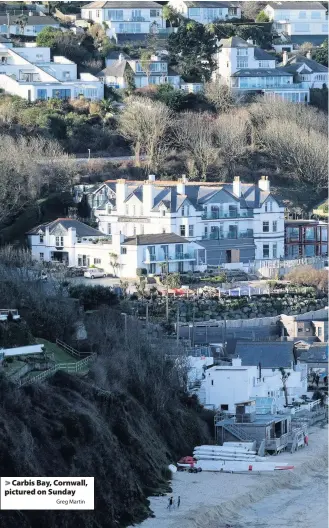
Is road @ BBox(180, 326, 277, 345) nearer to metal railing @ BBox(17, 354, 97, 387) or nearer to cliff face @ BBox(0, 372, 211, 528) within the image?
metal railing @ BBox(17, 354, 97, 387)

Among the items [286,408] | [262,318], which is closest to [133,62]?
[262,318]

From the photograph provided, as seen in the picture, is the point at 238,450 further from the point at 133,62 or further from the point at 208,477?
the point at 133,62

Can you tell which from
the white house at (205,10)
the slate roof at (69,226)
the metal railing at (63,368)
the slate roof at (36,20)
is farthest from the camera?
the white house at (205,10)

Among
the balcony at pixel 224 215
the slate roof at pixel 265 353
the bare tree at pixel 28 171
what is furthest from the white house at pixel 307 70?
the slate roof at pixel 265 353

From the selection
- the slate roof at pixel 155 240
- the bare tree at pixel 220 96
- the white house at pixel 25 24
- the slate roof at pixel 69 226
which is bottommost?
the slate roof at pixel 155 240

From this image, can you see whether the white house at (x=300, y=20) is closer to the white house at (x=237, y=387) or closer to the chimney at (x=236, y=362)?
the chimney at (x=236, y=362)

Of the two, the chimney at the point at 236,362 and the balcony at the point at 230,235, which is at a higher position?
the balcony at the point at 230,235

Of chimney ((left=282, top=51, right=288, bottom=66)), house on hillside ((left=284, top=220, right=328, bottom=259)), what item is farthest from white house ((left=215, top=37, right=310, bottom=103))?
house on hillside ((left=284, top=220, right=328, bottom=259))

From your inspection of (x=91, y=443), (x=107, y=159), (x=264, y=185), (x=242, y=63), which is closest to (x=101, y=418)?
(x=91, y=443)
